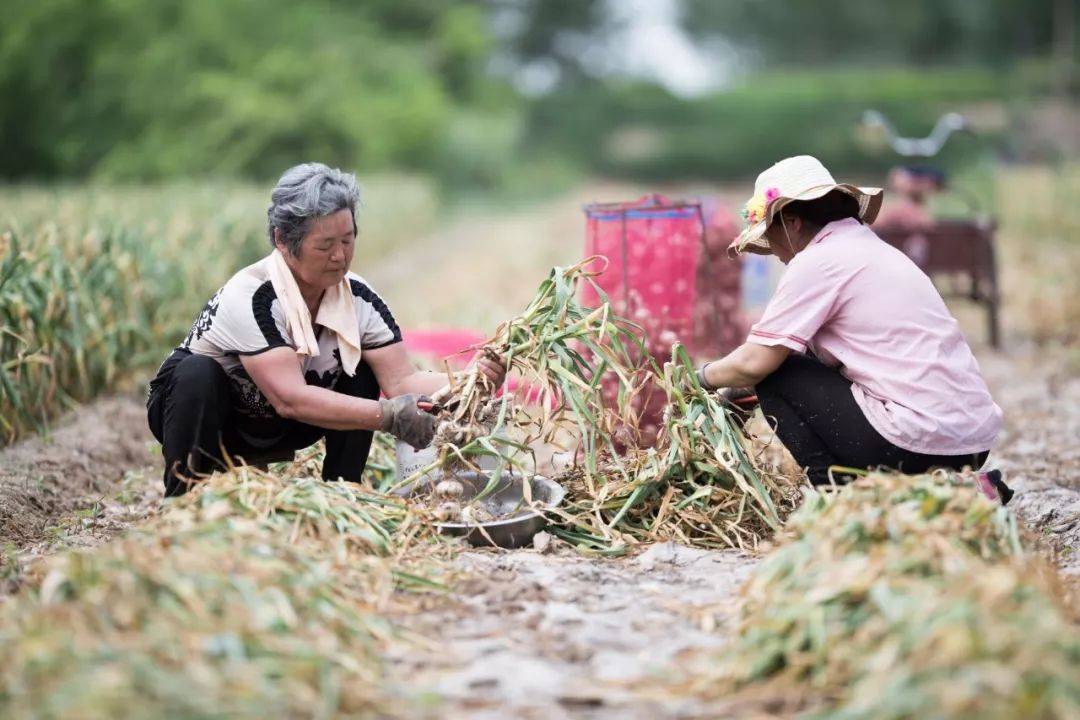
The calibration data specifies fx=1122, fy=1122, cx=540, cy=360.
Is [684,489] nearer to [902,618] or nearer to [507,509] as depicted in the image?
[507,509]

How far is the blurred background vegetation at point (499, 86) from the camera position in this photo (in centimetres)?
2412

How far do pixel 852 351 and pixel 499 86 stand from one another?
118 ft

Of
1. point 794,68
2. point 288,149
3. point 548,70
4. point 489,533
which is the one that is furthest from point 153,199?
point 794,68

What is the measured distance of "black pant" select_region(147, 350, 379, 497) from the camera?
3.31 metres

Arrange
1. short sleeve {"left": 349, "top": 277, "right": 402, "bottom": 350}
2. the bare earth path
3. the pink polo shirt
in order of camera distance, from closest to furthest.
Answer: the bare earth path, the pink polo shirt, short sleeve {"left": 349, "top": 277, "right": 402, "bottom": 350}

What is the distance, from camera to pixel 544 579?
289 cm

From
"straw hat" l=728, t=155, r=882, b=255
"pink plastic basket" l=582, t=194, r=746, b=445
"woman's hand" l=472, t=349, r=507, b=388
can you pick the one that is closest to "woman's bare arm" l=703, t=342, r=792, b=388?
"straw hat" l=728, t=155, r=882, b=255

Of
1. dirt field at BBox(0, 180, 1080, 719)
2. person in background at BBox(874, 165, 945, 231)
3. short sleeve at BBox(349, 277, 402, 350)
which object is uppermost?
person in background at BBox(874, 165, 945, 231)

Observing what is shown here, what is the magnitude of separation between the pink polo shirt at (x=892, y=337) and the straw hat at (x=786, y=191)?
149 mm

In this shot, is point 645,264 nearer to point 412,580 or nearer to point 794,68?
point 412,580

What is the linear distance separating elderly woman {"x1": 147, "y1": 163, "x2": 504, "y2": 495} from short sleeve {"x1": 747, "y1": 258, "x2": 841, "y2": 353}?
2.80 feet

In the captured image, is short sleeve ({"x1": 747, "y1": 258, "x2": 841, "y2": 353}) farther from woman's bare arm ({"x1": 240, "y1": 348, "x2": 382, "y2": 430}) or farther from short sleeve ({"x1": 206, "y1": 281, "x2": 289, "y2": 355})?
short sleeve ({"x1": 206, "y1": 281, "x2": 289, "y2": 355})

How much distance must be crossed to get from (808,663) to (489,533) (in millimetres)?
1209

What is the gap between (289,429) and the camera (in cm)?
360
